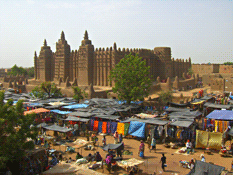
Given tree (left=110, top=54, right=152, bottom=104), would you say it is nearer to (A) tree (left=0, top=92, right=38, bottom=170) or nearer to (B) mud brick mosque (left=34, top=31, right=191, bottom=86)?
(B) mud brick mosque (left=34, top=31, right=191, bottom=86)

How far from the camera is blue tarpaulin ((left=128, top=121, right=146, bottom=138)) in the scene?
18109 mm

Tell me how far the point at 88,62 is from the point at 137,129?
29.2m

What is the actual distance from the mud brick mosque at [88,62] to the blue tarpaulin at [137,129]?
24.4m

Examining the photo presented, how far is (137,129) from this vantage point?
18.5 m

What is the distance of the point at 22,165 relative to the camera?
1153 cm

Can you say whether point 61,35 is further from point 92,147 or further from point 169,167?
point 169,167

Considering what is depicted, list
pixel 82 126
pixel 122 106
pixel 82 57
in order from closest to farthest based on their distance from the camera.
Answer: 1. pixel 82 126
2. pixel 122 106
3. pixel 82 57

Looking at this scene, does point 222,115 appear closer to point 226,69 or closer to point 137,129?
point 137,129

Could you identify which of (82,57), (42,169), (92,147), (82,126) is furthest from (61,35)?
(42,169)

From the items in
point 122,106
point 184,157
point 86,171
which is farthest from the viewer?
point 122,106

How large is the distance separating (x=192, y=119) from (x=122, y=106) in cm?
919

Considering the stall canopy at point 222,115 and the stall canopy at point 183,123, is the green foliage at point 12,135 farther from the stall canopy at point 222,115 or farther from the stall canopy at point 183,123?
the stall canopy at point 222,115

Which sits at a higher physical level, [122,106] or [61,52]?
[61,52]

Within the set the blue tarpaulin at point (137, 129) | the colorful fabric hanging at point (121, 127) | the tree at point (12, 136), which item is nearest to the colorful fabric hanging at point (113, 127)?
the colorful fabric hanging at point (121, 127)
